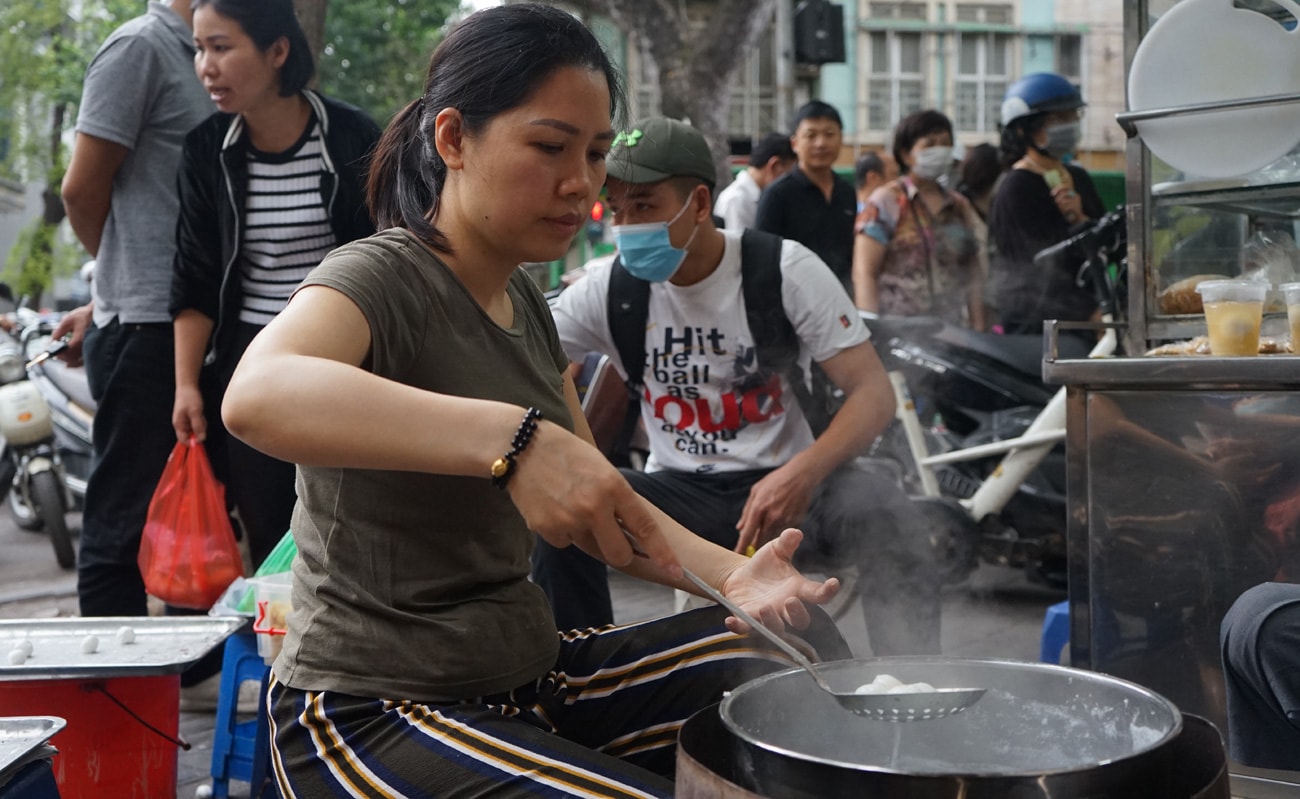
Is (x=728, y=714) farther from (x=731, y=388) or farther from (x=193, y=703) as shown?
(x=193, y=703)

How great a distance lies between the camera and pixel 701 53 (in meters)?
12.1

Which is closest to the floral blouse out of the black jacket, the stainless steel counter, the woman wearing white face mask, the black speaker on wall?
the woman wearing white face mask

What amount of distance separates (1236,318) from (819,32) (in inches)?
334

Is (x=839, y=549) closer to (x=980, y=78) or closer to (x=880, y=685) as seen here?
(x=880, y=685)

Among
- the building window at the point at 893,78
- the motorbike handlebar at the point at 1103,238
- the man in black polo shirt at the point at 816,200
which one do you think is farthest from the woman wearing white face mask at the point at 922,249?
the building window at the point at 893,78

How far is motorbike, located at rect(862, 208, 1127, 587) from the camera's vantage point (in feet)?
15.6

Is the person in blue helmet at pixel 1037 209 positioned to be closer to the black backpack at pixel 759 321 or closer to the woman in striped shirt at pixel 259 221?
the black backpack at pixel 759 321

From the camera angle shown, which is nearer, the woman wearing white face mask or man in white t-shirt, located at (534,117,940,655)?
man in white t-shirt, located at (534,117,940,655)

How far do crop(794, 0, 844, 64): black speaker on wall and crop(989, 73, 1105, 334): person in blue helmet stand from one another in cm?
424

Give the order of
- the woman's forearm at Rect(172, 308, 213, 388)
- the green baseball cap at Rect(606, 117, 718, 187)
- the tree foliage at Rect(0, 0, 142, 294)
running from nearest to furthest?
the green baseball cap at Rect(606, 117, 718, 187) → the woman's forearm at Rect(172, 308, 213, 388) → the tree foliage at Rect(0, 0, 142, 294)

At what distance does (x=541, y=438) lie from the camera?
1307mm

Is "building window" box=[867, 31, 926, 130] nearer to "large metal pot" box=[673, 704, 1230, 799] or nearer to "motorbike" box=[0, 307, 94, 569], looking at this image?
"motorbike" box=[0, 307, 94, 569]

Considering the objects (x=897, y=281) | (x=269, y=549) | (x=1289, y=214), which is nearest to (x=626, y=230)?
(x=269, y=549)

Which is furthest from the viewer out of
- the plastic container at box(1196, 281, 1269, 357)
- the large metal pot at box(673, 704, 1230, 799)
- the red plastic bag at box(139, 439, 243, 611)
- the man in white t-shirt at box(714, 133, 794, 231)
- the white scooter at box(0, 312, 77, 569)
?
the man in white t-shirt at box(714, 133, 794, 231)
